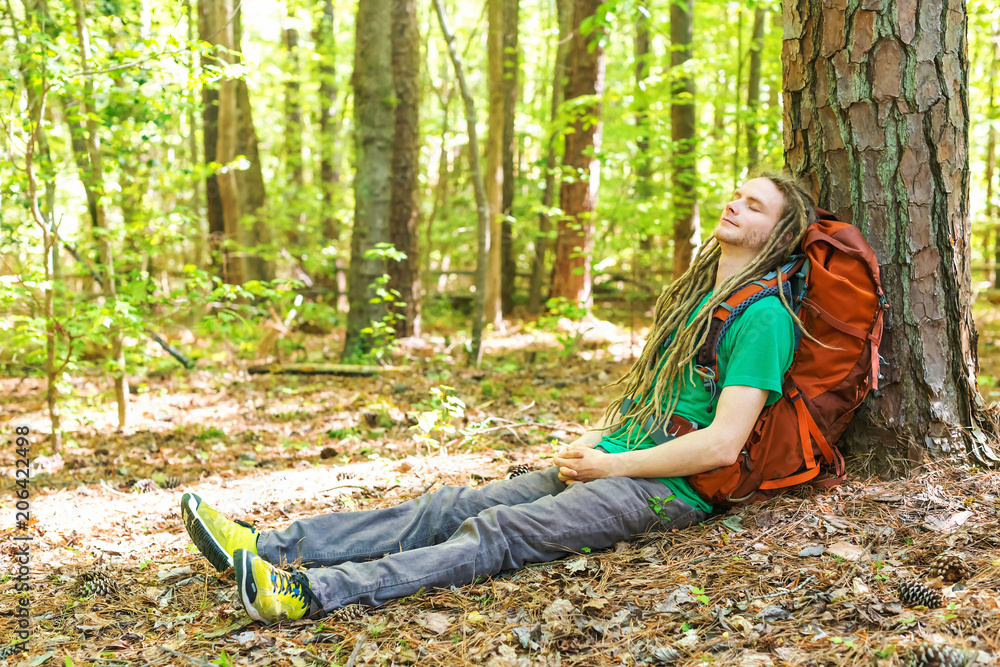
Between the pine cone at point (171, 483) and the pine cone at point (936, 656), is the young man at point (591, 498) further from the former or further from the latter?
the pine cone at point (171, 483)

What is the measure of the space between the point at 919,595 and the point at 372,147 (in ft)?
22.5

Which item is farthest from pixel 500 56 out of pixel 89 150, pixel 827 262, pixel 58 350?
pixel 827 262

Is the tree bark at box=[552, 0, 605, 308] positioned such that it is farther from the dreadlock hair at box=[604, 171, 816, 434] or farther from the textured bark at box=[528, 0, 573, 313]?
the dreadlock hair at box=[604, 171, 816, 434]

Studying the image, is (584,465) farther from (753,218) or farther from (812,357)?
(753,218)

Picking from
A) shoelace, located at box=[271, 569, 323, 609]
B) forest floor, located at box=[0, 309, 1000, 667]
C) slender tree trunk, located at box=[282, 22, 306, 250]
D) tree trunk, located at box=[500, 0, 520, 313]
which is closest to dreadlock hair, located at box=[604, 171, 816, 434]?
forest floor, located at box=[0, 309, 1000, 667]

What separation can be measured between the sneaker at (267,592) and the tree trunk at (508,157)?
9.11 m

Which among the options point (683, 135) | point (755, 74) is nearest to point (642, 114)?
point (683, 135)

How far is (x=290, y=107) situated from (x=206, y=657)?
15.5 meters

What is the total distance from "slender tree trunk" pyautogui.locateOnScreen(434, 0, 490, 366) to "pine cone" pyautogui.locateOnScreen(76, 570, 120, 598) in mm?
4542

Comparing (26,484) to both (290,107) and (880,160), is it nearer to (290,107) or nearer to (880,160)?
(880,160)

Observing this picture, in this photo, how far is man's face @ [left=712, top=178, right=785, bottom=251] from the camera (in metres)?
2.79

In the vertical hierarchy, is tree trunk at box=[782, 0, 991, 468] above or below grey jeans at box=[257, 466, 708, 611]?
above

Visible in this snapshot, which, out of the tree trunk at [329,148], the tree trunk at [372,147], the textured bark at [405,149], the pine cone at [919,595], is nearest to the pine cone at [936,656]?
the pine cone at [919,595]

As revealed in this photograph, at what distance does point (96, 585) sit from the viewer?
262 cm
